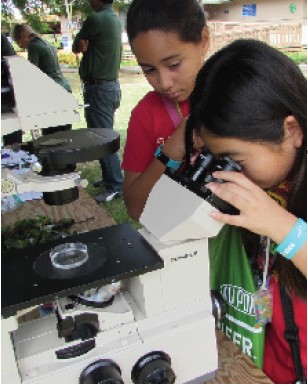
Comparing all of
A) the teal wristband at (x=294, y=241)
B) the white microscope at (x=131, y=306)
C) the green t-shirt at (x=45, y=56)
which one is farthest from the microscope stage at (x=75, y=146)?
the green t-shirt at (x=45, y=56)

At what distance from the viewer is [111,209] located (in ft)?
11.6

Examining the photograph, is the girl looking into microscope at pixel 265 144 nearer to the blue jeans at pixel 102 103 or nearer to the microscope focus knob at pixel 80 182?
the microscope focus knob at pixel 80 182

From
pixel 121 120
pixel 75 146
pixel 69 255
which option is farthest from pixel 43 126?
pixel 121 120

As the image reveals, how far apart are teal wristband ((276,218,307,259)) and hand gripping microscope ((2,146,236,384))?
0.44 feet

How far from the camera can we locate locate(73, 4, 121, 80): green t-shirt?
3.41m

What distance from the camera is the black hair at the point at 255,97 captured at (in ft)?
2.78

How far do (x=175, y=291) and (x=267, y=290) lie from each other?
0.25 metres

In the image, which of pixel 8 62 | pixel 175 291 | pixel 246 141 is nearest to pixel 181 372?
pixel 175 291

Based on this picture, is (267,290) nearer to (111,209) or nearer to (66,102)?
(66,102)

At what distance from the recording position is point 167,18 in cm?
119

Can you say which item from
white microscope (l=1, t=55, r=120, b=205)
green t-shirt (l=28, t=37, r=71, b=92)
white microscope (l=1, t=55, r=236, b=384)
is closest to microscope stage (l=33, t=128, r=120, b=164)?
white microscope (l=1, t=55, r=120, b=205)

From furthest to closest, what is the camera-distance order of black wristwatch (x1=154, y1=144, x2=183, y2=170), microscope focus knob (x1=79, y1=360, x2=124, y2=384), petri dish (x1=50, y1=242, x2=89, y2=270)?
black wristwatch (x1=154, y1=144, x2=183, y2=170), petri dish (x1=50, y1=242, x2=89, y2=270), microscope focus knob (x1=79, y1=360, x2=124, y2=384)

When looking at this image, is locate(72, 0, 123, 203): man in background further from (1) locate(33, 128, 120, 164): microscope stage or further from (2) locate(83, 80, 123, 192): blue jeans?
(1) locate(33, 128, 120, 164): microscope stage

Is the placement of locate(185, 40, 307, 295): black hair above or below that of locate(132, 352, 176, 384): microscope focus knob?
above
